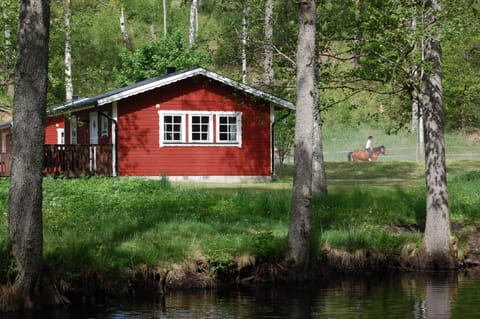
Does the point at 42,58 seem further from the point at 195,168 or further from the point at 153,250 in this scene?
the point at 195,168

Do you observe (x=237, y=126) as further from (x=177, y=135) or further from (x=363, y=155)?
(x=363, y=155)

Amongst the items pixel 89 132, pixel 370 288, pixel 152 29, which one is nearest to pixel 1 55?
pixel 89 132

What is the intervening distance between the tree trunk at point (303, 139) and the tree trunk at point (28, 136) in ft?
16.3

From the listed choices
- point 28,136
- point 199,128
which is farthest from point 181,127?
point 28,136

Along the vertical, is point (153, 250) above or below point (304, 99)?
below

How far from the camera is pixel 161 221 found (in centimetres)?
1802

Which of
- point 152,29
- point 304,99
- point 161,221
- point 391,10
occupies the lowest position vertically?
point 161,221

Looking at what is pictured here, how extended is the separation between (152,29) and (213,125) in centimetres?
4306

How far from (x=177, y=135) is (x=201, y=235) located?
52.8ft

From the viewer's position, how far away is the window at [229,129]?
3275 cm

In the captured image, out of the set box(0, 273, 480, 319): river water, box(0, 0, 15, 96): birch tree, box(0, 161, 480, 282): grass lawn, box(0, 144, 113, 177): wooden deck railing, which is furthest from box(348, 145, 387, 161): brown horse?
box(0, 273, 480, 319): river water

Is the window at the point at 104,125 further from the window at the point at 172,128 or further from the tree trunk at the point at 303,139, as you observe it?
the tree trunk at the point at 303,139

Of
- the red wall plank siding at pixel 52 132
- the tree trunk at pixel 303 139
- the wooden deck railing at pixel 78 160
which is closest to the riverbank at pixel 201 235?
the tree trunk at pixel 303 139

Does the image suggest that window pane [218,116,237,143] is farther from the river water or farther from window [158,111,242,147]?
the river water
